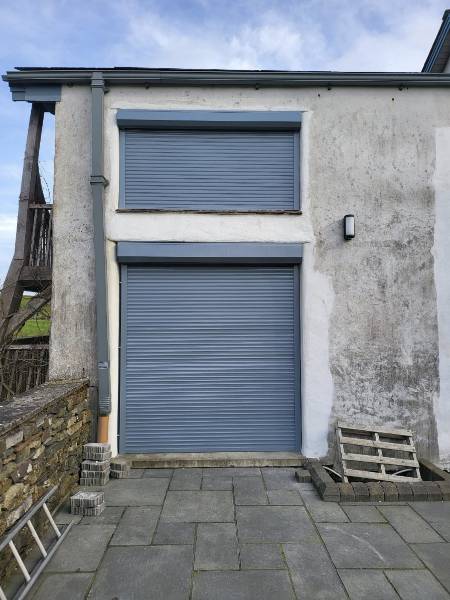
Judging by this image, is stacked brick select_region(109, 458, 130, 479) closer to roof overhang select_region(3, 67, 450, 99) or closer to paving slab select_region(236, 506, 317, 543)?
paving slab select_region(236, 506, 317, 543)

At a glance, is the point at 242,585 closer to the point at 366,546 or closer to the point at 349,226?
the point at 366,546

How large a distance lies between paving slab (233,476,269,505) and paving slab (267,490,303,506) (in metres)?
0.08

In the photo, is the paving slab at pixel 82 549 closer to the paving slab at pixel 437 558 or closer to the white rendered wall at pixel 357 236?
the white rendered wall at pixel 357 236

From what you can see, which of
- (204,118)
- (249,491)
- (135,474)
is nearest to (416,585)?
(249,491)

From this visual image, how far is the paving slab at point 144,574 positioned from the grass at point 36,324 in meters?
4.00

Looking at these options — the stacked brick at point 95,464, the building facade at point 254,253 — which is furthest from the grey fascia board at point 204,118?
the stacked brick at point 95,464

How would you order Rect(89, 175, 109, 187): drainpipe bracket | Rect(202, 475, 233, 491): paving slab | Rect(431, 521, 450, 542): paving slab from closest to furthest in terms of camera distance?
Rect(431, 521, 450, 542): paving slab, Rect(202, 475, 233, 491): paving slab, Rect(89, 175, 109, 187): drainpipe bracket

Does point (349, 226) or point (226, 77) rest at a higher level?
point (226, 77)

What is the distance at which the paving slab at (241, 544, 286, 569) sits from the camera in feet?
9.71

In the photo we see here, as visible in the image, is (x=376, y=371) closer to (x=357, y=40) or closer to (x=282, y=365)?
(x=282, y=365)

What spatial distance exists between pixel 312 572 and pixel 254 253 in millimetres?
3598

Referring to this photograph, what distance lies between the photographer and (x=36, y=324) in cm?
614

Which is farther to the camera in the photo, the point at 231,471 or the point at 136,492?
the point at 231,471

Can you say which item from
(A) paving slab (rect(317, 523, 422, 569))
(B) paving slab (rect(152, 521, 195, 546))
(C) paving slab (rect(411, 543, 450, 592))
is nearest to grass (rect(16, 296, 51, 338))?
(B) paving slab (rect(152, 521, 195, 546))
